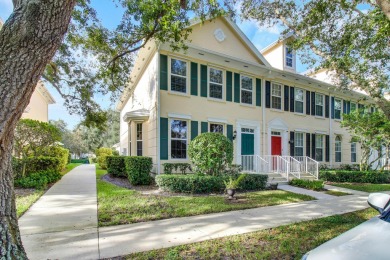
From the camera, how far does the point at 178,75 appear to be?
1098cm

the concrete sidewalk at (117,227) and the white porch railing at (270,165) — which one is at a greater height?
the white porch railing at (270,165)

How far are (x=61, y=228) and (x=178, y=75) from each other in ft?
25.8

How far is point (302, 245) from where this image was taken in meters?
4.09

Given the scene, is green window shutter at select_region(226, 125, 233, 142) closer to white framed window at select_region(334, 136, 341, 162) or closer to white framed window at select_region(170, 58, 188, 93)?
white framed window at select_region(170, 58, 188, 93)

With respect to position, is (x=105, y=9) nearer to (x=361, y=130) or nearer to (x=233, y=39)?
(x=233, y=39)

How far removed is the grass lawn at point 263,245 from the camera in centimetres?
362

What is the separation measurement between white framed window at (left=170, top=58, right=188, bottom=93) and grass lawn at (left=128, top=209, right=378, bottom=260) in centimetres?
762

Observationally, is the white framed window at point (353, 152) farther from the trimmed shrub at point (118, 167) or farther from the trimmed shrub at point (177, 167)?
the trimmed shrub at point (118, 167)

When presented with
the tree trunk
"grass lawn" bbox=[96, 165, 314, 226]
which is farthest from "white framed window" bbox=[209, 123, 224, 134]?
the tree trunk

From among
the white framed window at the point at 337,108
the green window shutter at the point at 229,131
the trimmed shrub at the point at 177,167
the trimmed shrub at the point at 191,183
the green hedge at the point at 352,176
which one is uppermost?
the white framed window at the point at 337,108

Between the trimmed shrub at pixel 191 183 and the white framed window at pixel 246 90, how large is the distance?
5672 mm

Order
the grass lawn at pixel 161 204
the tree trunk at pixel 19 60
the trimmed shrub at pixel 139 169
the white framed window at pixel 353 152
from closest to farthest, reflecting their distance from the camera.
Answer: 1. the tree trunk at pixel 19 60
2. the grass lawn at pixel 161 204
3. the trimmed shrub at pixel 139 169
4. the white framed window at pixel 353 152

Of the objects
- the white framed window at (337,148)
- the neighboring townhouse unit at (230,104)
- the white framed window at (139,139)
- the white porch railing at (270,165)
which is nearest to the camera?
the neighboring townhouse unit at (230,104)

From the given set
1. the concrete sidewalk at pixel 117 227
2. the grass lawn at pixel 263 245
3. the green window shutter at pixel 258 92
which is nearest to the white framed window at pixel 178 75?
the green window shutter at pixel 258 92
